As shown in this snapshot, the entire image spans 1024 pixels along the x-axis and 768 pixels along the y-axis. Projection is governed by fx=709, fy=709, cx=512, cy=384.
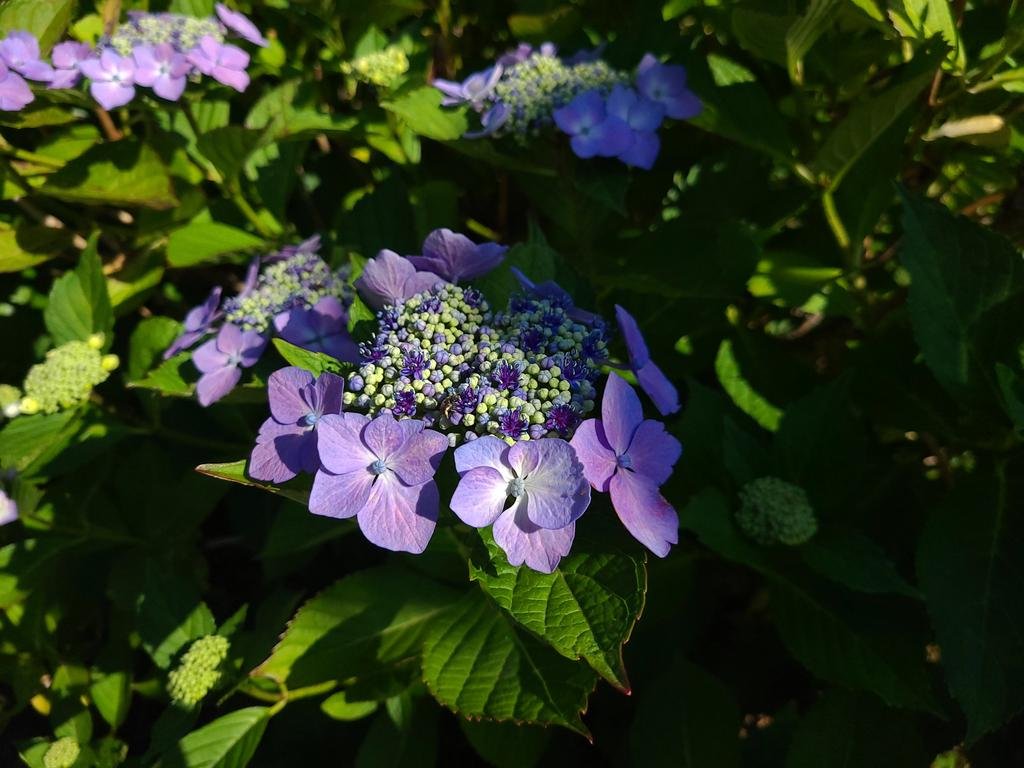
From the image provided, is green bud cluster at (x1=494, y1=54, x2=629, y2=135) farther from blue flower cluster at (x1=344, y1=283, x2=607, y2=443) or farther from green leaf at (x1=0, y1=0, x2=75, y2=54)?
green leaf at (x1=0, y1=0, x2=75, y2=54)

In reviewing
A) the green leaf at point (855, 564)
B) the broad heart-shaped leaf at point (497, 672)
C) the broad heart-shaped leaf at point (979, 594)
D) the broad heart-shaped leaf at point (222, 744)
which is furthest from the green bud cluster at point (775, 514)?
the broad heart-shaped leaf at point (222, 744)

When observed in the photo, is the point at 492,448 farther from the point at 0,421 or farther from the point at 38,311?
the point at 38,311

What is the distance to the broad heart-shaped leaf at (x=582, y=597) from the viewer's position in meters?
0.93

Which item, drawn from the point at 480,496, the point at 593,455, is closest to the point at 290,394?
the point at 480,496

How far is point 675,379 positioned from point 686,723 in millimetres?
824

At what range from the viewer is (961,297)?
1374mm

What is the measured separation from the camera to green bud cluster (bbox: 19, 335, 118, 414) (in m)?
1.59

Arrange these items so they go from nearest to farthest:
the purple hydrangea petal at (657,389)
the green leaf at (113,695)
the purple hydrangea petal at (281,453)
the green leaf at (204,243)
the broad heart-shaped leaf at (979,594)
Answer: the purple hydrangea petal at (281,453) < the purple hydrangea petal at (657,389) < the broad heart-shaped leaf at (979,594) < the green leaf at (113,695) < the green leaf at (204,243)

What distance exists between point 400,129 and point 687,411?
1076 millimetres

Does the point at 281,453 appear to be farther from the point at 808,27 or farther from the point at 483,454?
the point at 808,27

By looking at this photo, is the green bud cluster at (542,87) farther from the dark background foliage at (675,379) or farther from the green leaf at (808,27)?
the green leaf at (808,27)

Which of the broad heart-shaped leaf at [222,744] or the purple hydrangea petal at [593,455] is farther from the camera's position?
the broad heart-shaped leaf at [222,744]

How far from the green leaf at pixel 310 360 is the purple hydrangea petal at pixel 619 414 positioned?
437 millimetres

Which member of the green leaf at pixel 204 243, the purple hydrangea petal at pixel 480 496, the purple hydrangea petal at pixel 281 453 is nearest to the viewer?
the purple hydrangea petal at pixel 480 496
